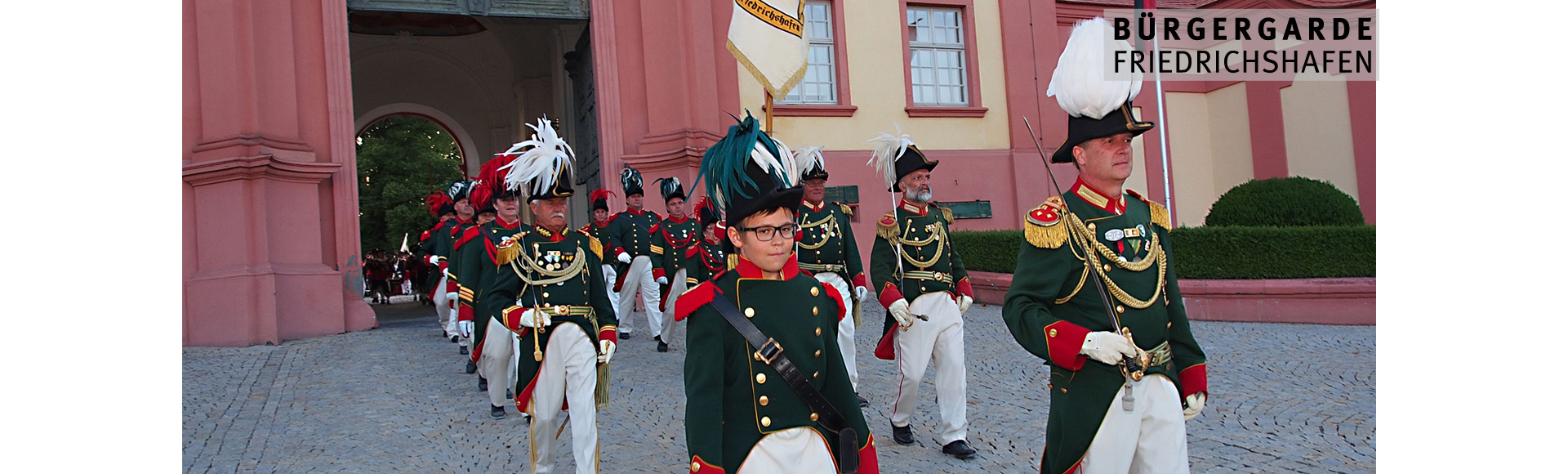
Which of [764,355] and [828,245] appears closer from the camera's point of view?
[764,355]

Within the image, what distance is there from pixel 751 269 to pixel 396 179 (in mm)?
33278

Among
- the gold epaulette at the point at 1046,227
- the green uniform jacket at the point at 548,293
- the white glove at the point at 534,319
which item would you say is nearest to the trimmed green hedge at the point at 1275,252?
the green uniform jacket at the point at 548,293

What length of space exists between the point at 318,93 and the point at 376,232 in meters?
22.5

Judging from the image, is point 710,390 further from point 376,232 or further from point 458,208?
point 376,232

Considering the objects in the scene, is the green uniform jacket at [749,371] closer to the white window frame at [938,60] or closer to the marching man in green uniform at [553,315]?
the marching man in green uniform at [553,315]

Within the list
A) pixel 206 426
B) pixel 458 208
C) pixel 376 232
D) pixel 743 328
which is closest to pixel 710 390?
pixel 743 328

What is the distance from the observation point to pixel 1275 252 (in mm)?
10898

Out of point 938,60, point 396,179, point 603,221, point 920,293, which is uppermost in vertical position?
point 396,179

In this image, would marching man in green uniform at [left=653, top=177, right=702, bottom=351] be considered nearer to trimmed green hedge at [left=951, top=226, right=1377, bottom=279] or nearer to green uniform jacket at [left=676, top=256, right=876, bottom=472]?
trimmed green hedge at [left=951, top=226, right=1377, bottom=279]

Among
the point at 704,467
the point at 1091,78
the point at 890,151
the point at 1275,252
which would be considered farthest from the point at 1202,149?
the point at 704,467

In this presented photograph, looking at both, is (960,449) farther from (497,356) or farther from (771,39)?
(497,356)

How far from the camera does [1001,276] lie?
1325 cm

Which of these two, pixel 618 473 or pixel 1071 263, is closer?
pixel 1071 263

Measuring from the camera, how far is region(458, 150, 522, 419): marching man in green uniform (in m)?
6.64
